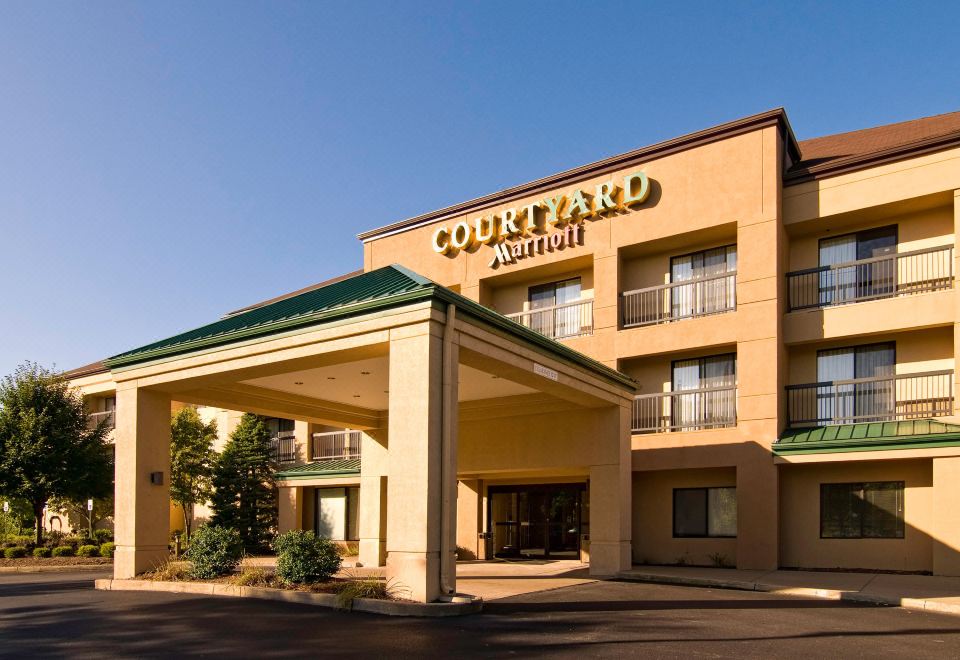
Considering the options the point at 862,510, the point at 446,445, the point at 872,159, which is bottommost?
the point at 862,510

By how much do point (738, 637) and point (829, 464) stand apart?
41.9 feet

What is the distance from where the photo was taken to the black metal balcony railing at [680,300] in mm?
25438

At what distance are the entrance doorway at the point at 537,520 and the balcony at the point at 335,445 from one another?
791 centimetres

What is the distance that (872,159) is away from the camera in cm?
2314

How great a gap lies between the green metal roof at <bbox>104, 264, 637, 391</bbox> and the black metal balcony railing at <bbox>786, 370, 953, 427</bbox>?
7.87 metres

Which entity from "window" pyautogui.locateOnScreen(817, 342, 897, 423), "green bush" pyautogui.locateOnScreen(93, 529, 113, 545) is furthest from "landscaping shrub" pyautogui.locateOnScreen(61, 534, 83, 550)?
"window" pyautogui.locateOnScreen(817, 342, 897, 423)

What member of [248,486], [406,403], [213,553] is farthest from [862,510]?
[248,486]

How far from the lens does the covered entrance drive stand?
14070 mm

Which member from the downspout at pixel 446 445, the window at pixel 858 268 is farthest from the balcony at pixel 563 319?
the downspout at pixel 446 445

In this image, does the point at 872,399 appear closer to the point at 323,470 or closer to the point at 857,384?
the point at 857,384

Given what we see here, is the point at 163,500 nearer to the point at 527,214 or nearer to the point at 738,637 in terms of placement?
the point at 738,637

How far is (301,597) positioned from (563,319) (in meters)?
16.4

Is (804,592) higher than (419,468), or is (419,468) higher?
(419,468)

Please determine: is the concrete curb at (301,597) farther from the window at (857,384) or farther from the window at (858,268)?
the window at (858,268)
